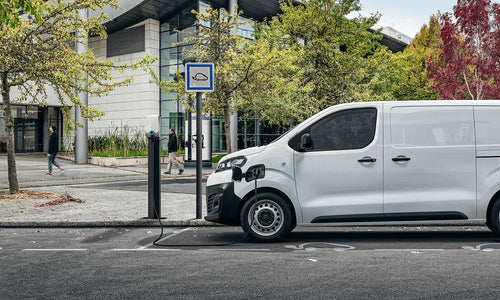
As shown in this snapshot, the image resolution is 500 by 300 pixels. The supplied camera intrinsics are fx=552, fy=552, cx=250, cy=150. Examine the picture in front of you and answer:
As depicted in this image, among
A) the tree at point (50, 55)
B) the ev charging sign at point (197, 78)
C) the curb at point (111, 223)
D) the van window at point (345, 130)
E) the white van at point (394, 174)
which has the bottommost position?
the curb at point (111, 223)

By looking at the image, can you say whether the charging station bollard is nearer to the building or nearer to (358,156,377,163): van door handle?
(358,156,377,163): van door handle

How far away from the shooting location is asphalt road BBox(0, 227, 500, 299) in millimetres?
4629

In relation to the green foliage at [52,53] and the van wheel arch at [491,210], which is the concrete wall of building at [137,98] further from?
the van wheel arch at [491,210]

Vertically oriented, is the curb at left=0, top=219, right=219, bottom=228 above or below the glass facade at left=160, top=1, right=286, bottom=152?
below

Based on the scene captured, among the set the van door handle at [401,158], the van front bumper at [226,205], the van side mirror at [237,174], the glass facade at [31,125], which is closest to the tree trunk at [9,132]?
the van front bumper at [226,205]

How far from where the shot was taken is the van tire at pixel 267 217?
7.08 meters

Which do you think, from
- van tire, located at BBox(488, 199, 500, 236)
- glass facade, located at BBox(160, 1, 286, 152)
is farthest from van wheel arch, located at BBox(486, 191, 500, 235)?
glass facade, located at BBox(160, 1, 286, 152)

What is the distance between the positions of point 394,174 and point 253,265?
2.44 m

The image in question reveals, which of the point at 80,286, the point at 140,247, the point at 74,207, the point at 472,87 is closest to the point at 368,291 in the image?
the point at 80,286

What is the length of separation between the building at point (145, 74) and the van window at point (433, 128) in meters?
27.3

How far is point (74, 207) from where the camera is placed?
11.0 metres

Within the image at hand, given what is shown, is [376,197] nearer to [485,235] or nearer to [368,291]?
[485,235]

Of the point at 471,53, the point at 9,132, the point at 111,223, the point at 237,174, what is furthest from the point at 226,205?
the point at 471,53

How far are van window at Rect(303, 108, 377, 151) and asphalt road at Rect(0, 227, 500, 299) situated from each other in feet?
4.18
